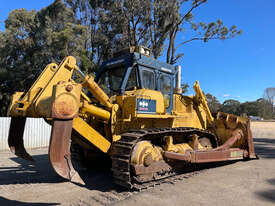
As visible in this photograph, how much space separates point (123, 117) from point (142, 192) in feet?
5.65

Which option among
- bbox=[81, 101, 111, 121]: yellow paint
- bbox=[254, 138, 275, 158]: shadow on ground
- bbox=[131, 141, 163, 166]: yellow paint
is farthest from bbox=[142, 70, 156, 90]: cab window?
bbox=[254, 138, 275, 158]: shadow on ground

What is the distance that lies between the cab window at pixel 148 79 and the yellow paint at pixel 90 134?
1.80 meters

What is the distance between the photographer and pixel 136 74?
5.71 metres

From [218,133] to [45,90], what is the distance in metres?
6.81

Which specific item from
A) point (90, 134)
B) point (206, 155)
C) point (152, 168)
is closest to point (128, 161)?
point (152, 168)

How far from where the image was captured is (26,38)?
19906 millimetres

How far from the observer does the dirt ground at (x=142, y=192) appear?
14.7 ft

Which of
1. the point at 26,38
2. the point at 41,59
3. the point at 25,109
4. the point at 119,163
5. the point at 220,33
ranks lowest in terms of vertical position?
the point at 119,163

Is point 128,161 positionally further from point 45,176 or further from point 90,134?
point 45,176

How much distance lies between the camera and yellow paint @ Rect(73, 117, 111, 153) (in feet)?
14.9

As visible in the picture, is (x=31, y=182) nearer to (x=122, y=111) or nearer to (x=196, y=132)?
(x=122, y=111)

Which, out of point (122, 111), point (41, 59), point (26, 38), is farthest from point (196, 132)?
point (26, 38)

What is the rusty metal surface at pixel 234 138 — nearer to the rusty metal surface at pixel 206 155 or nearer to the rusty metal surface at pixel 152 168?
the rusty metal surface at pixel 206 155

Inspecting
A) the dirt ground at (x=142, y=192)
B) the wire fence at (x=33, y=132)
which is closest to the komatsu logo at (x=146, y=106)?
the dirt ground at (x=142, y=192)
